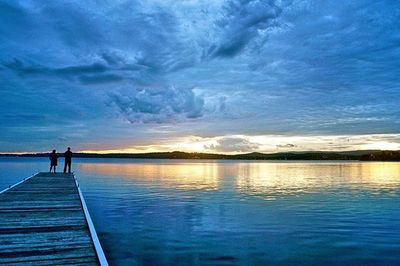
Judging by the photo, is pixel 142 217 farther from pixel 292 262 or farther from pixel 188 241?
pixel 292 262

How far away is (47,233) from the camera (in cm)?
1193

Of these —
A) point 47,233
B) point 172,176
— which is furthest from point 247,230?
point 172,176

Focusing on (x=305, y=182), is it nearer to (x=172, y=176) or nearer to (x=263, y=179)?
(x=263, y=179)

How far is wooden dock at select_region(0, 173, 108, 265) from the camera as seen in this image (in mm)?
9320

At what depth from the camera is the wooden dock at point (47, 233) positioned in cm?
932

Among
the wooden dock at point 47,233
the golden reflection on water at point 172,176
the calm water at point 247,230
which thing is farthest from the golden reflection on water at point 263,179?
the wooden dock at point 47,233

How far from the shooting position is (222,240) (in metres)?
16.8

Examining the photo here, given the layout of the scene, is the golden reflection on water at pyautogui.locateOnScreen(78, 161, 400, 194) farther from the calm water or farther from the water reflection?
the calm water

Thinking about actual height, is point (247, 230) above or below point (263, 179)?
below

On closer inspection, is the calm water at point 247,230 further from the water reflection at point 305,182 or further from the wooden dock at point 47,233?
the water reflection at point 305,182

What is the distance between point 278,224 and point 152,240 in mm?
7964

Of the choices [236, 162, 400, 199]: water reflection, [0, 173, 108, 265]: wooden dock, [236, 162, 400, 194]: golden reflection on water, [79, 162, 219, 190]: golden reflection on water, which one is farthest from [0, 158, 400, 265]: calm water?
[79, 162, 219, 190]: golden reflection on water

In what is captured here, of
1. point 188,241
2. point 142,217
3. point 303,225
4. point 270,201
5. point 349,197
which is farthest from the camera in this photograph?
point 349,197

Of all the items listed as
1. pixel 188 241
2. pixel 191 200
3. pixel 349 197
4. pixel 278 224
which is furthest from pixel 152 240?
pixel 349 197
